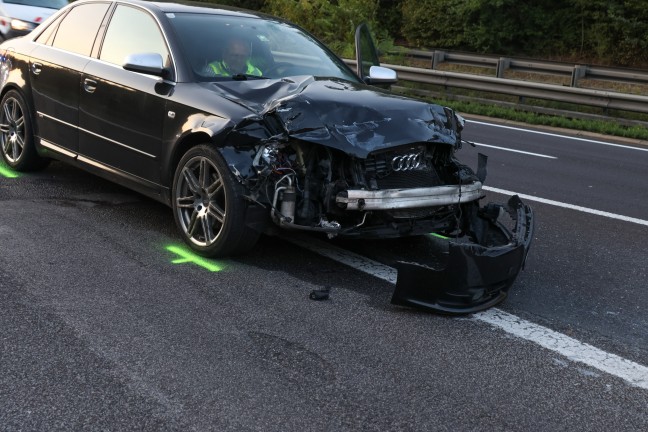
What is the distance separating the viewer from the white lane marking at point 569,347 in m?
3.96

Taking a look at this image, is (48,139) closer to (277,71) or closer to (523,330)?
(277,71)

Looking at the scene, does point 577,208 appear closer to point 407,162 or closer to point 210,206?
point 407,162

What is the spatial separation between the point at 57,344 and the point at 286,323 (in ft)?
3.74

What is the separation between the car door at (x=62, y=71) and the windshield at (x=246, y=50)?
3.38ft

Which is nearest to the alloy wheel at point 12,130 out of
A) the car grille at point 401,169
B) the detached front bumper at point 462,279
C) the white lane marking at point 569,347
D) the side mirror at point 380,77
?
the side mirror at point 380,77

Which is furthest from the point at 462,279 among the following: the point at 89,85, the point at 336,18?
the point at 336,18

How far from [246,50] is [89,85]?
4.29 feet

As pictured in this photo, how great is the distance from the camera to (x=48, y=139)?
23.5 feet

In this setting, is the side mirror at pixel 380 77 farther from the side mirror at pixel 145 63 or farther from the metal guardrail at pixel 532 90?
the metal guardrail at pixel 532 90

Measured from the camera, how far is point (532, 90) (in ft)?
56.2

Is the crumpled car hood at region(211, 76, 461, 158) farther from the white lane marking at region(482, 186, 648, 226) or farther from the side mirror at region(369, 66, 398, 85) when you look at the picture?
the white lane marking at region(482, 186, 648, 226)

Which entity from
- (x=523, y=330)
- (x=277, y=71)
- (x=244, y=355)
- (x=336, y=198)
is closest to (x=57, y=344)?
(x=244, y=355)

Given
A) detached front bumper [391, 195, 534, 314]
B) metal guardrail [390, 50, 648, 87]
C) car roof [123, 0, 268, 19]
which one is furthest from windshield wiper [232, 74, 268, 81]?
metal guardrail [390, 50, 648, 87]

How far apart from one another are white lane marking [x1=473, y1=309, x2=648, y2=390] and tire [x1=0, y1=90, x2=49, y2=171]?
180 inches
